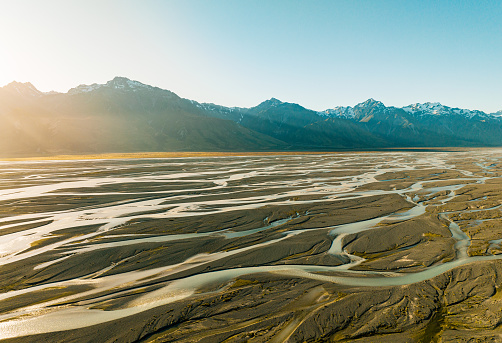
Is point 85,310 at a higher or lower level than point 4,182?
lower

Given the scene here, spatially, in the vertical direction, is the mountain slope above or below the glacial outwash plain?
above

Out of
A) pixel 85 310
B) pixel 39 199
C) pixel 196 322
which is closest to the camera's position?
pixel 196 322

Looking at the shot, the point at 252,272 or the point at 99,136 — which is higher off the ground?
the point at 99,136

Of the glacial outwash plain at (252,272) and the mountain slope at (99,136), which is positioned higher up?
the mountain slope at (99,136)

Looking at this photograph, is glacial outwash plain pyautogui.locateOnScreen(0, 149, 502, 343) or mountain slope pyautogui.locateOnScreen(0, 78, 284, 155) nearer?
glacial outwash plain pyautogui.locateOnScreen(0, 149, 502, 343)

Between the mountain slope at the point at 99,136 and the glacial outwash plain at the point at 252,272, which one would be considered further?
the mountain slope at the point at 99,136

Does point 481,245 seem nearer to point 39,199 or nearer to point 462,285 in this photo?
point 462,285

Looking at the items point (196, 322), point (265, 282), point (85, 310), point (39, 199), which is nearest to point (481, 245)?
point (265, 282)

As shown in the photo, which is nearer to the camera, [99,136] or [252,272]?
[252,272]
